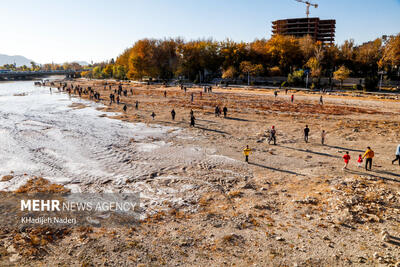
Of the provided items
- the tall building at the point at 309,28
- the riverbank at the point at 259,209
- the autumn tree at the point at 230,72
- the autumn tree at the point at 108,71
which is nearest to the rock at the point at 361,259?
the riverbank at the point at 259,209

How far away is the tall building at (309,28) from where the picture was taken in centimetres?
10106

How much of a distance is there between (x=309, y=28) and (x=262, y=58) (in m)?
38.3

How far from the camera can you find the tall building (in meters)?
101

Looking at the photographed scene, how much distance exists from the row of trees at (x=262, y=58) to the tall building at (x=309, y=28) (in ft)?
81.2

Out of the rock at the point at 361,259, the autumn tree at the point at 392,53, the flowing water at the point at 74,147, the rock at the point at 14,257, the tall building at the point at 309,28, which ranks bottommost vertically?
the rock at the point at 14,257

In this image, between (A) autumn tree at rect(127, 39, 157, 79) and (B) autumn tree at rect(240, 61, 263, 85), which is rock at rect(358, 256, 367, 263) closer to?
(B) autumn tree at rect(240, 61, 263, 85)

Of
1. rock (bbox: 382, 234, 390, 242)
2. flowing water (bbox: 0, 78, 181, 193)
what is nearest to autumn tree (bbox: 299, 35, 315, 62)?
flowing water (bbox: 0, 78, 181, 193)

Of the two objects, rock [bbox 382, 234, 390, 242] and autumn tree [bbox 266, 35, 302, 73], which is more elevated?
autumn tree [bbox 266, 35, 302, 73]

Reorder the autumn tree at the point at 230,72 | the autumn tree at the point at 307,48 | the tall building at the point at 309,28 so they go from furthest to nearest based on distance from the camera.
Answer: the tall building at the point at 309,28, the autumn tree at the point at 230,72, the autumn tree at the point at 307,48

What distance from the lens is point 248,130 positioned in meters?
24.7

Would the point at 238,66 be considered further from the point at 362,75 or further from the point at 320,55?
the point at 362,75

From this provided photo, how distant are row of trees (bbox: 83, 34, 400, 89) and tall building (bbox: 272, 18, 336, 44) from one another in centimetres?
2475

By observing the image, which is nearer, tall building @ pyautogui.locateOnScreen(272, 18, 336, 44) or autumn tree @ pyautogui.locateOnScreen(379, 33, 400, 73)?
autumn tree @ pyautogui.locateOnScreen(379, 33, 400, 73)

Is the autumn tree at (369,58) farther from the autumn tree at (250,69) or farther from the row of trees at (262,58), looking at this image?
the autumn tree at (250,69)
